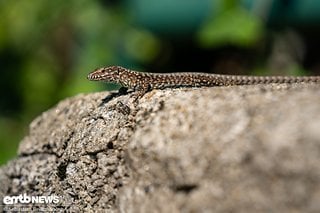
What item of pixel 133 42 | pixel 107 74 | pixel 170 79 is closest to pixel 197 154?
pixel 170 79

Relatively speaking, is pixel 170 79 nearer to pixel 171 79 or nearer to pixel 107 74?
pixel 171 79

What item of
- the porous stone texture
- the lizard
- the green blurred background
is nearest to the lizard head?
the lizard

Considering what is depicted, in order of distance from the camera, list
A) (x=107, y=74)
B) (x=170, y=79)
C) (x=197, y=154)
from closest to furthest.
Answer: (x=197, y=154) < (x=170, y=79) < (x=107, y=74)

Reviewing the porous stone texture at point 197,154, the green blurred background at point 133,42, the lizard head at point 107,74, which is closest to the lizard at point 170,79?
the lizard head at point 107,74

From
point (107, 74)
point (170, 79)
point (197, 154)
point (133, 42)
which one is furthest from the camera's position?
point (133, 42)

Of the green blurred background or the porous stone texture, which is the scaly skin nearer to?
the porous stone texture

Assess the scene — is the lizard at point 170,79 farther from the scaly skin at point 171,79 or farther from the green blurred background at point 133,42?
the green blurred background at point 133,42

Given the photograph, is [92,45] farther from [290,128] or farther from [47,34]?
[290,128]
